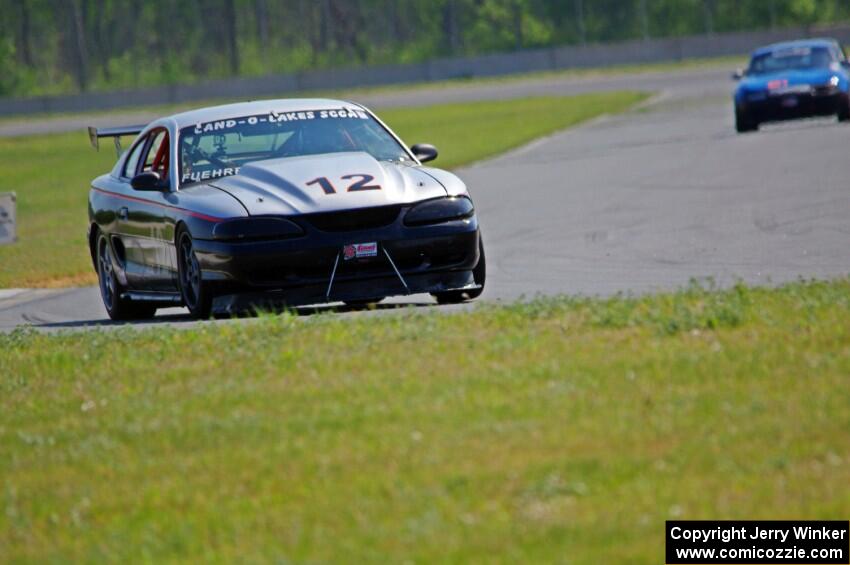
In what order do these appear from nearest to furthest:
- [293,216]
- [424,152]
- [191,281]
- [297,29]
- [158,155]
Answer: [293,216], [191,281], [424,152], [158,155], [297,29]

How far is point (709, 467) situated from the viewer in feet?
16.6

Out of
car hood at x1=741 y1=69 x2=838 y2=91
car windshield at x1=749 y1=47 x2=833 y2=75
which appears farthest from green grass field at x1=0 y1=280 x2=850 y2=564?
car windshield at x1=749 y1=47 x2=833 y2=75

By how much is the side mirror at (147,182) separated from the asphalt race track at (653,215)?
0.92 meters

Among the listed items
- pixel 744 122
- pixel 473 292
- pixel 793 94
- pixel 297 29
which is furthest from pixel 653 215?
pixel 297 29

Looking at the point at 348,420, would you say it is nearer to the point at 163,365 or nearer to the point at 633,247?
the point at 163,365

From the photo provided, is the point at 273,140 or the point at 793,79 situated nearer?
the point at 273,140

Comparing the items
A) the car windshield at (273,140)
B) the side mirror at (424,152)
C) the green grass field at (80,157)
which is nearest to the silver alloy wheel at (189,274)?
the car windshield at (273,140)

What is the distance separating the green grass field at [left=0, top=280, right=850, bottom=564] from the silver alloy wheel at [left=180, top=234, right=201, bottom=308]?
2.08 meters

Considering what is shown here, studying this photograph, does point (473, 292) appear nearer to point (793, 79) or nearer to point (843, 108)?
point (793, 79)

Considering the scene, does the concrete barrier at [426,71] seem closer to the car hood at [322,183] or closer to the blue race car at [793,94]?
the blue race car at [793,94]

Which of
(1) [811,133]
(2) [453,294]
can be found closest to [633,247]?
(2) [453,294]

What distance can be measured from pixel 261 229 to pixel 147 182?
1.47 meters

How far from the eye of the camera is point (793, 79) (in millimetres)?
26625

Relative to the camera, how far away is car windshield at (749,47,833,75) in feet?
90.4
